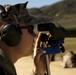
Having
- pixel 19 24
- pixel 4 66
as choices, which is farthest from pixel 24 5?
pixel 4 66

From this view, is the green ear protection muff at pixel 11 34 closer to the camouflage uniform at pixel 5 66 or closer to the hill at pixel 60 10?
the camouflage uniform at pixel 5 66

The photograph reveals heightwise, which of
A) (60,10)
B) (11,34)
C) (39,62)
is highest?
(11,34)

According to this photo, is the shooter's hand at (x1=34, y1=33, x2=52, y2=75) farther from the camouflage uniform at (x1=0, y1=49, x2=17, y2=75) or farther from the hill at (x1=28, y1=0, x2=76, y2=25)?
the hill at (x1=28, y1=0, x2=76, y2=25)

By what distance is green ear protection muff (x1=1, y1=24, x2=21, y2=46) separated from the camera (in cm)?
339

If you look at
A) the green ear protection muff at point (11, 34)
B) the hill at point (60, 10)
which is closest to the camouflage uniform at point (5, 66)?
the green ear protection muff at point (11, 34)

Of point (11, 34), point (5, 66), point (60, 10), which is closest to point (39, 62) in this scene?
point (11, 34)

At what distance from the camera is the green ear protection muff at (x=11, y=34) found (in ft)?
11.1

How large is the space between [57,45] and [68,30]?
393mm

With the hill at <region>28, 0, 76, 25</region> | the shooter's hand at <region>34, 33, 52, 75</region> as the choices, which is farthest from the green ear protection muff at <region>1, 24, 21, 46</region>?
the hill at <region>28, 0, 76, 25</region>

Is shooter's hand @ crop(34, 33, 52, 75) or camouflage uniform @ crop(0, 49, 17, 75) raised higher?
camouflage uniform @ crop(0, 49, 17, 75)

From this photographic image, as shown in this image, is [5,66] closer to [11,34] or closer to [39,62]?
[11,34]

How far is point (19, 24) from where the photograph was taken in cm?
357

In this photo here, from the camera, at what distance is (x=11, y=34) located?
342 centimetres

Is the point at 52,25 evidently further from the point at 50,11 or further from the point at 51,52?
the point at 50,11
